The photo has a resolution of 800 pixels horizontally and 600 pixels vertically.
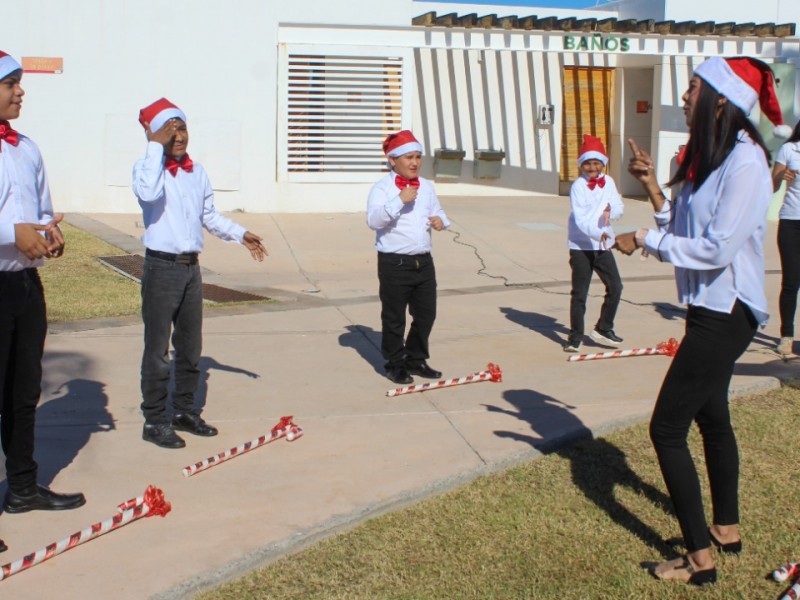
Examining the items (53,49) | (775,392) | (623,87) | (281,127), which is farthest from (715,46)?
(775,392)

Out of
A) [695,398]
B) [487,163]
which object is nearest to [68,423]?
[695,398]

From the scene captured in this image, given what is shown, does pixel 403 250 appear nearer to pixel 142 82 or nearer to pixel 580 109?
pixel 142 82

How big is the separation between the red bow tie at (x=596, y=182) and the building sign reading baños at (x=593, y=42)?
9.71m

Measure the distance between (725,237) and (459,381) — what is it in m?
3.37

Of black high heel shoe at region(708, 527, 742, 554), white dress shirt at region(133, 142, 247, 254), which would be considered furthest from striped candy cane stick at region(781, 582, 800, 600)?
white dress shirt at region(133, 142, 247, 254)

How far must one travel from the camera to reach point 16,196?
14.5 ft

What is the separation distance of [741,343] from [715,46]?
50.2 feet

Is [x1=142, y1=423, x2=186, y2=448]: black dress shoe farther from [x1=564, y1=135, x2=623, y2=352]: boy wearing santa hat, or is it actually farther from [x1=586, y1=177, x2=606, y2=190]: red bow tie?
[x1=586, y1=177, x2=606, y2=190]: red bow tie

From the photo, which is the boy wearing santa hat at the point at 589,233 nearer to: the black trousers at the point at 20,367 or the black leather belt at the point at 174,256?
the black leather belt at the point at 174,256

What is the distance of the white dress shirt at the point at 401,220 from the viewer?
6934 millimetres

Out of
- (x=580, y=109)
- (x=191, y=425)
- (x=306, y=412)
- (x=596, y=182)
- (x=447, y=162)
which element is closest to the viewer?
(x=191, y=425)

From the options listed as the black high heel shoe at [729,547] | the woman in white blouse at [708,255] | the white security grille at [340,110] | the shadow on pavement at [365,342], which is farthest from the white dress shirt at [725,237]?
the white security grille at [340,110]

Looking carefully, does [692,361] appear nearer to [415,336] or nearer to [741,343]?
[741,343]

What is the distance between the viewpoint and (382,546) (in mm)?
4445
